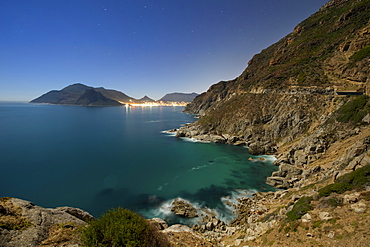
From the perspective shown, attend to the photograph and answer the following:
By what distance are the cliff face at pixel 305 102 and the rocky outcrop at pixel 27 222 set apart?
107 ft

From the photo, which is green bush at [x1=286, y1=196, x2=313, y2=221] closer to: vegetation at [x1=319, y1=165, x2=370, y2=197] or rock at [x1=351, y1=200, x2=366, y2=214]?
vegetation at [x1=319, y1=165, x2=370, y2=197]

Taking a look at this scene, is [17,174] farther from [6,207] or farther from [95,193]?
[6,207]

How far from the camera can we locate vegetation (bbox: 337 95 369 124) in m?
36.1

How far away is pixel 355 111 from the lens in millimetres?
38156

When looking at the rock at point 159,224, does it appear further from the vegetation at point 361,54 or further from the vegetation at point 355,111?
the vegetation at point 361,54

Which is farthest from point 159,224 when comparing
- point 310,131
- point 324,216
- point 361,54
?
point 361,54

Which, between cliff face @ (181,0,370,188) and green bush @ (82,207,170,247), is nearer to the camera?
green bush @ (82,207,170,247)

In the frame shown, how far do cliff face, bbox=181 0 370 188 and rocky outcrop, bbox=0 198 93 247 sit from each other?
32485 mm

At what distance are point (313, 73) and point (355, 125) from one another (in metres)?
33.8

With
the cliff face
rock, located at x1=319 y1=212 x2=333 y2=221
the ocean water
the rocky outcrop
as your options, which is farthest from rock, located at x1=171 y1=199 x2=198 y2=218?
the cliff face

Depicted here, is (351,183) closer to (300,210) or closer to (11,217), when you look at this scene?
(300,210)

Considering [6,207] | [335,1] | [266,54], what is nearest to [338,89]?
[266,54]

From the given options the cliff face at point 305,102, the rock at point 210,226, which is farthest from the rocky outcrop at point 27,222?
the cliff face at point 305,102

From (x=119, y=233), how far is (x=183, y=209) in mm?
18238
